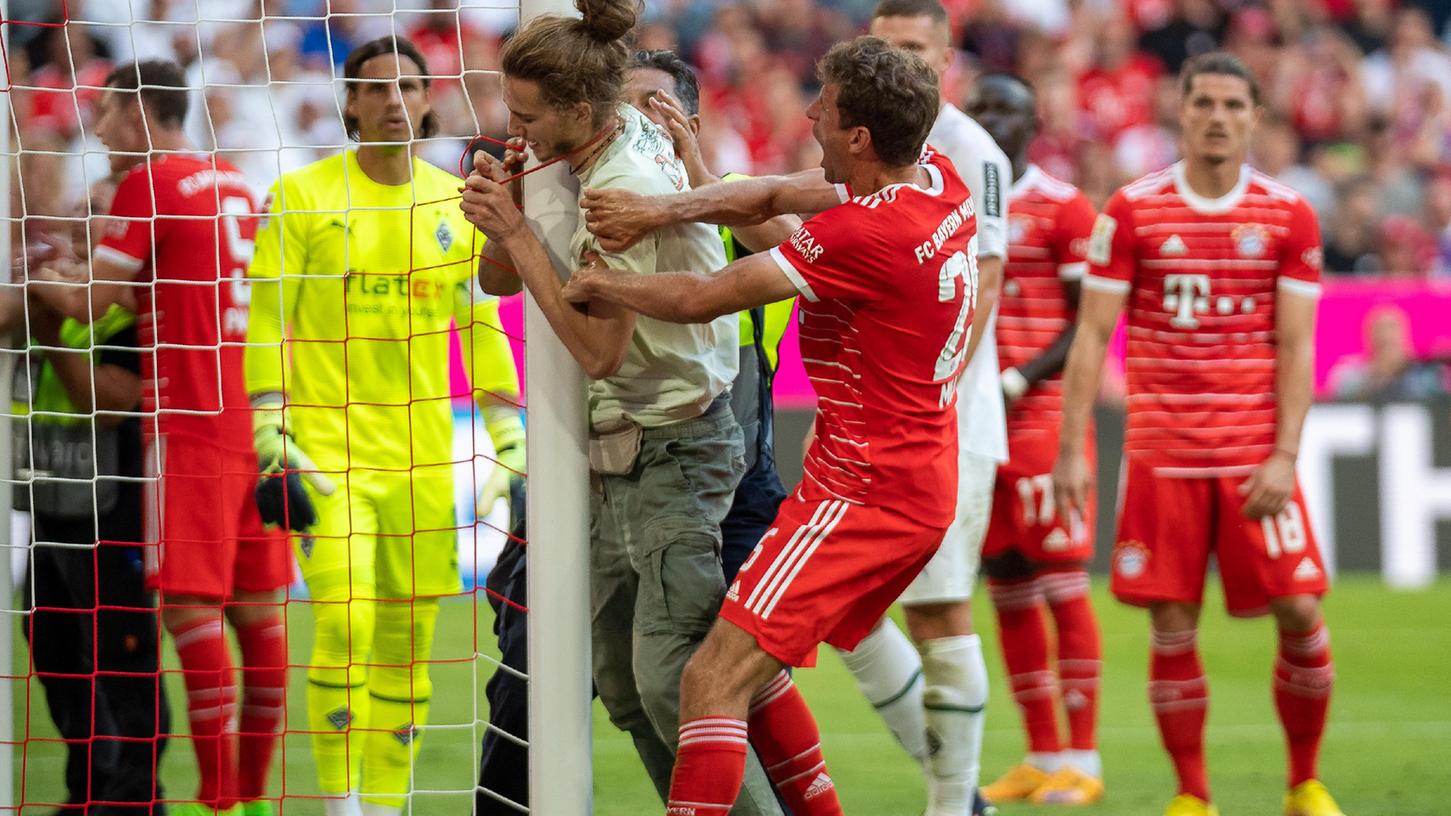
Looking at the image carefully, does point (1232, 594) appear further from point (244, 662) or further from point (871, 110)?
point (244, 662)

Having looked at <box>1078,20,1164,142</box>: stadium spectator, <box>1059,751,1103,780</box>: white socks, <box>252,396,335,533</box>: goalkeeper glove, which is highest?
<box>1078,20,1164,142</box>: stadium spectator

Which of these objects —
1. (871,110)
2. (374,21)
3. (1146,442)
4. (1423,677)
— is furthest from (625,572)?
(374,21)

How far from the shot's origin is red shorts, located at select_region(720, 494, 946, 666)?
11.9ft

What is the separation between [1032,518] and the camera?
19.7 feet

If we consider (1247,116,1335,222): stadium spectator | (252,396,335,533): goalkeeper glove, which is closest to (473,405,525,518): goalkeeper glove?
(252,396,335,533): goalkeeper glove

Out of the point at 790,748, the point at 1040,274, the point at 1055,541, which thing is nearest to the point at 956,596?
the point at 790,748

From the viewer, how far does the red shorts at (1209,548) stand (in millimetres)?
5047

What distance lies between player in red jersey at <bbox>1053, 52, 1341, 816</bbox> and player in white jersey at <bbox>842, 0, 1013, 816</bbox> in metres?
0.45

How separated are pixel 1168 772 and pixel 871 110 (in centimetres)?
317

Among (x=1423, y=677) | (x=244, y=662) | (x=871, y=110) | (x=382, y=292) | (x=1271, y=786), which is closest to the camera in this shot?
(x=871, y=110)

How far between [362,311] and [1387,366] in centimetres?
766

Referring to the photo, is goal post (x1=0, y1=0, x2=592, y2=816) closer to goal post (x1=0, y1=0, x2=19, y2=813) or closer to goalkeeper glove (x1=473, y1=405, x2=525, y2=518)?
goal post (x1=0, y1=0, x2=19, y2=813)

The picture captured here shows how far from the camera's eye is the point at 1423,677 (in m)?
7.70

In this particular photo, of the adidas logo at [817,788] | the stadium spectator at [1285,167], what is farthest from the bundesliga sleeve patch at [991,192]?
the stadium spectator at [1285,167]
